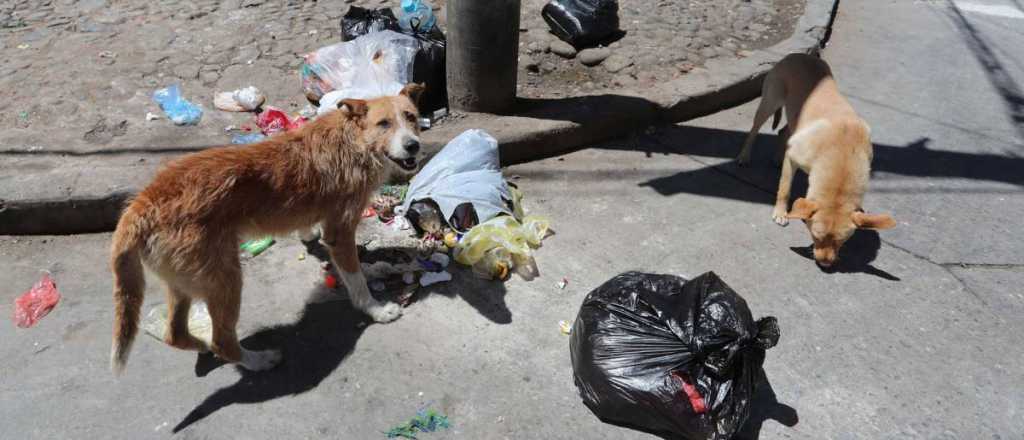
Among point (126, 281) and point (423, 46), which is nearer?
point (126, 281)

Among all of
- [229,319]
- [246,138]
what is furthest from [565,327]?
[246,138]

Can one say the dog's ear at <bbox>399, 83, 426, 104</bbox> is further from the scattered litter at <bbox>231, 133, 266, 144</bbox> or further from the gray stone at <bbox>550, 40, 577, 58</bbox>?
the gray stone at <bbox>550, 40, 577, 58</bbox>

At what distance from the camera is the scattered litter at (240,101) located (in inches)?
214

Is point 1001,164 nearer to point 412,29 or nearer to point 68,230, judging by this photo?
point 412,29

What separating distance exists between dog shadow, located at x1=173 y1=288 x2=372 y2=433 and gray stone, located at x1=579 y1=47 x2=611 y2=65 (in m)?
4.07

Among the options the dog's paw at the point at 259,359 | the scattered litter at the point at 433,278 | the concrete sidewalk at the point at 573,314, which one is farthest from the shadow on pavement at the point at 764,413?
the dog's paw at the point at 259,359

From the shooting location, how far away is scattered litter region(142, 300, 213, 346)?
3.47 metres

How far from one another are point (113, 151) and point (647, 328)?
423cm

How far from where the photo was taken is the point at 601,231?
4.69m

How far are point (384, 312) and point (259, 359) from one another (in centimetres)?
75

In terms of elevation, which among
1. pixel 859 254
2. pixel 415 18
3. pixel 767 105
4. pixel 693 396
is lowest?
pixel 859 254

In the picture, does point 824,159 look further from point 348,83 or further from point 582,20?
point 348,83

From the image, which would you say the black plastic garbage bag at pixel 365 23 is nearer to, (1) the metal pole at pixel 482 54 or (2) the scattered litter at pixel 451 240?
(1) the metal pole at pixel 482 54

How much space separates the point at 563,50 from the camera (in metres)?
6.82
